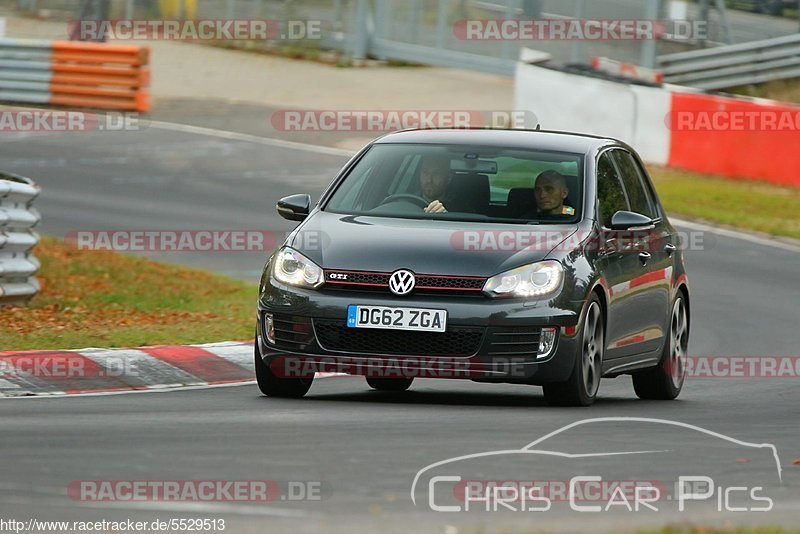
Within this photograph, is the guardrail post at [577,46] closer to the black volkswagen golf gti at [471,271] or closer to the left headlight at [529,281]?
the black volkswagen golf gti at [471,271]

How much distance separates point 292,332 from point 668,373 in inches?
113

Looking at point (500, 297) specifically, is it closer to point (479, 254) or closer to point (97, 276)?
point (479, 254)

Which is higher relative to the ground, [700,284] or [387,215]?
[387,215]

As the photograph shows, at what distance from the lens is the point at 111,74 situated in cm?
2956

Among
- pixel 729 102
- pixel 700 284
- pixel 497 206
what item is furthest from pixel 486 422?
pixel 729 102

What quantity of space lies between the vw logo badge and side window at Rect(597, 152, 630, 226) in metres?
1.48

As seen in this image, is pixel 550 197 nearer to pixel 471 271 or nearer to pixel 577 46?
pixel 471 271

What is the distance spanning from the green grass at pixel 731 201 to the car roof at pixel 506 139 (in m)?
11.4

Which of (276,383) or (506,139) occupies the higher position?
(506,139)

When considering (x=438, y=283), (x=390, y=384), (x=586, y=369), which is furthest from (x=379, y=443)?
(x=390, y=384)

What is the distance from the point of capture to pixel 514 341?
917cm

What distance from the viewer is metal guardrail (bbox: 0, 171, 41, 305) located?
13617 mm

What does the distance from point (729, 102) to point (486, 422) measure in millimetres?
17111

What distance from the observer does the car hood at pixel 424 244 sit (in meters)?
9.18
